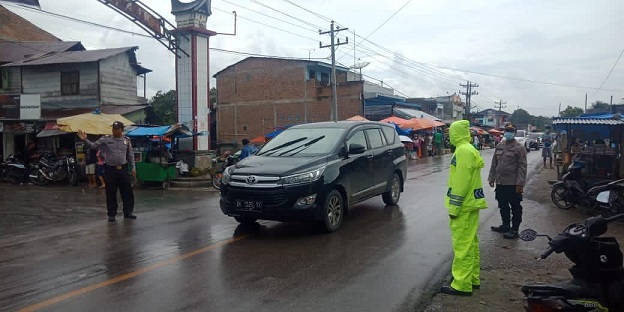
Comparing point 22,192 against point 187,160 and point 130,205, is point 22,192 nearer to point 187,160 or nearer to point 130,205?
point 187,160

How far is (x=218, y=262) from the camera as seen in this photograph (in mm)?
5992

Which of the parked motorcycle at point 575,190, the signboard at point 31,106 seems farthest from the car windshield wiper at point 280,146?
the signboard at point 31,106

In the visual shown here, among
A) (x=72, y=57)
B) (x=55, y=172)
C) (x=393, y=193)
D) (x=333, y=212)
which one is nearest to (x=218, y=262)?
(x=333, y=212)

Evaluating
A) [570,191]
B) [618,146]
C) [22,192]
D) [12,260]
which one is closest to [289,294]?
[12,260]

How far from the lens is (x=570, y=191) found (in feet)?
33.8

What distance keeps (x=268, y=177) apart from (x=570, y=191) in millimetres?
6973

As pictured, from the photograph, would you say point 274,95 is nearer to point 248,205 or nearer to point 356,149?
point 356,149

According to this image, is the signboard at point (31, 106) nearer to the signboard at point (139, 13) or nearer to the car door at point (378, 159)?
the signboard at point (139, 13)

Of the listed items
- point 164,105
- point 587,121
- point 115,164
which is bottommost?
point 115,164

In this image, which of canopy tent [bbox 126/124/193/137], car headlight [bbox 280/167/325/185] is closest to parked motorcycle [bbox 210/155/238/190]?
canopy tent [bbox 126/124/193/137]

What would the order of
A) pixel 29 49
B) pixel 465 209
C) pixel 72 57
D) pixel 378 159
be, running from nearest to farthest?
1. pixel 465 209
2. pixel 378 159
3. pixel 72 57
4. pixel 29 49

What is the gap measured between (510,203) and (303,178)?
3.35m

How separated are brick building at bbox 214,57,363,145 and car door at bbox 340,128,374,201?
1071 inches

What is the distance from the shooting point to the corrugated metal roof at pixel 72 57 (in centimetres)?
2341
